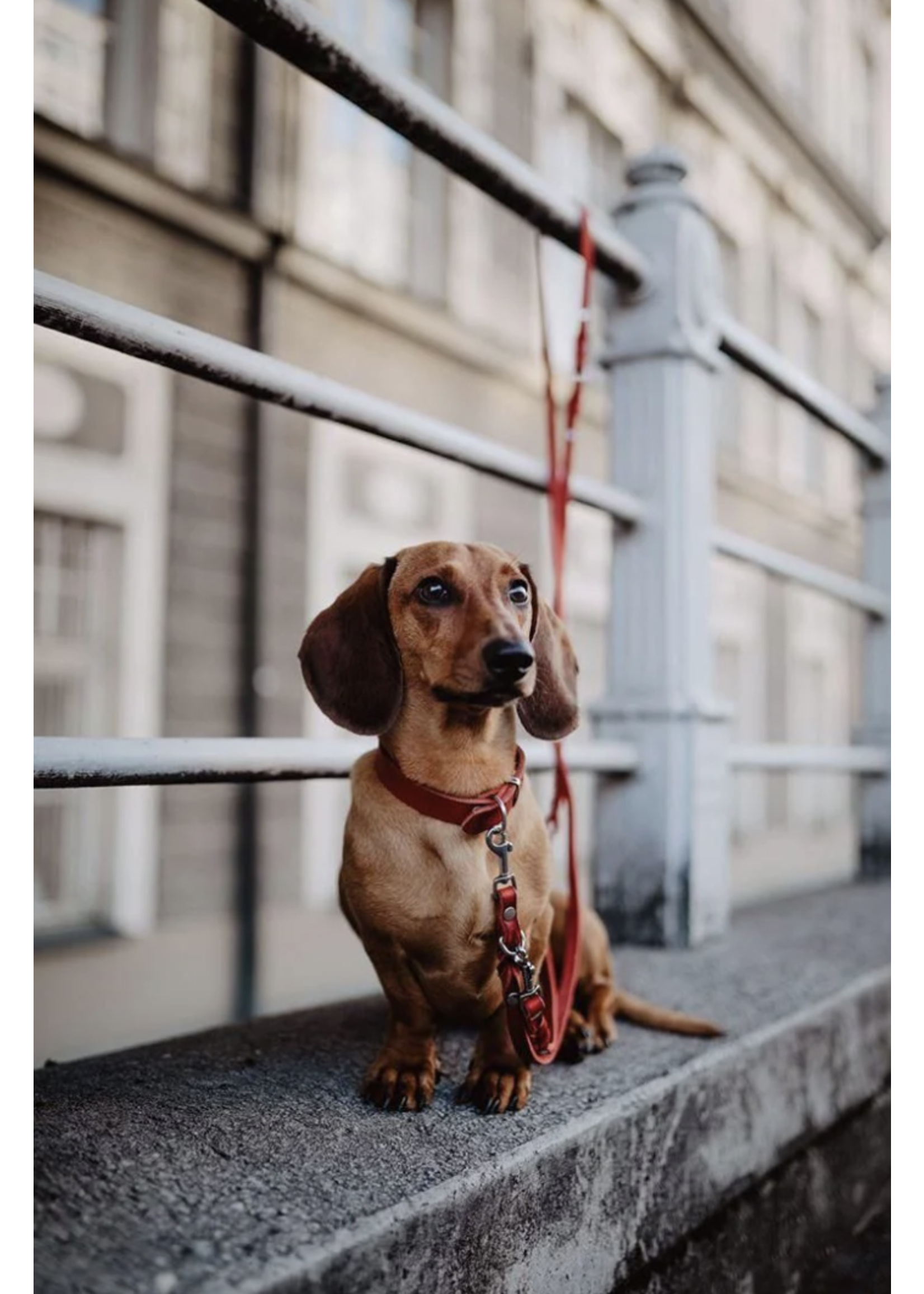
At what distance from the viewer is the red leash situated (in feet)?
3.66

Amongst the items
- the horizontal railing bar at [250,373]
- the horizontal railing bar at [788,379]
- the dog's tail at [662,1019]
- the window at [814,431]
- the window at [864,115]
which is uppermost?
the window at [864,115]

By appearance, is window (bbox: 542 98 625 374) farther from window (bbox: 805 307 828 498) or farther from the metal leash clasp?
the metal leash clasp

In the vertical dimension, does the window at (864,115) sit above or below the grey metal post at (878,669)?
above

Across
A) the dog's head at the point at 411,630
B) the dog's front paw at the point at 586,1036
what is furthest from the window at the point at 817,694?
the dog's head at the point at 411,630

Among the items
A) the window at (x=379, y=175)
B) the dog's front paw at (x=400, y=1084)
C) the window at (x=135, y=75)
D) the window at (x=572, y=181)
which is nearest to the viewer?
the dog's front paw at (x=400, y=1084)

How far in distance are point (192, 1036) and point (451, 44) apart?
20.3 ft

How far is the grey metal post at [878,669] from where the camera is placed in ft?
10.8

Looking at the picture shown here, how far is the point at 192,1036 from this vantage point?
1.38 metres

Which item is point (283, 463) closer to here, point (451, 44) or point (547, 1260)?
point (451, 44)

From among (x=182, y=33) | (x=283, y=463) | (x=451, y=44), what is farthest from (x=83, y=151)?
(x=451, y=44)

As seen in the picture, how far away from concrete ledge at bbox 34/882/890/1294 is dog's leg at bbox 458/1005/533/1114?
2 centimetres

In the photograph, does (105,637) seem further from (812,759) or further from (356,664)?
(356,664)

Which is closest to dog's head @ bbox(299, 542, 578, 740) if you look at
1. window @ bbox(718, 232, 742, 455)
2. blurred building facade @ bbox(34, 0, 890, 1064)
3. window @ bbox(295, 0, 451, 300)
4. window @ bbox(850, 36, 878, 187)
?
blurred building facade @ bbox(34, 0, 890, 1064)

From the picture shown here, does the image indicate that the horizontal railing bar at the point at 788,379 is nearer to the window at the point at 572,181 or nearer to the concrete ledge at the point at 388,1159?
the concrete ledge at the point at 388,1159
